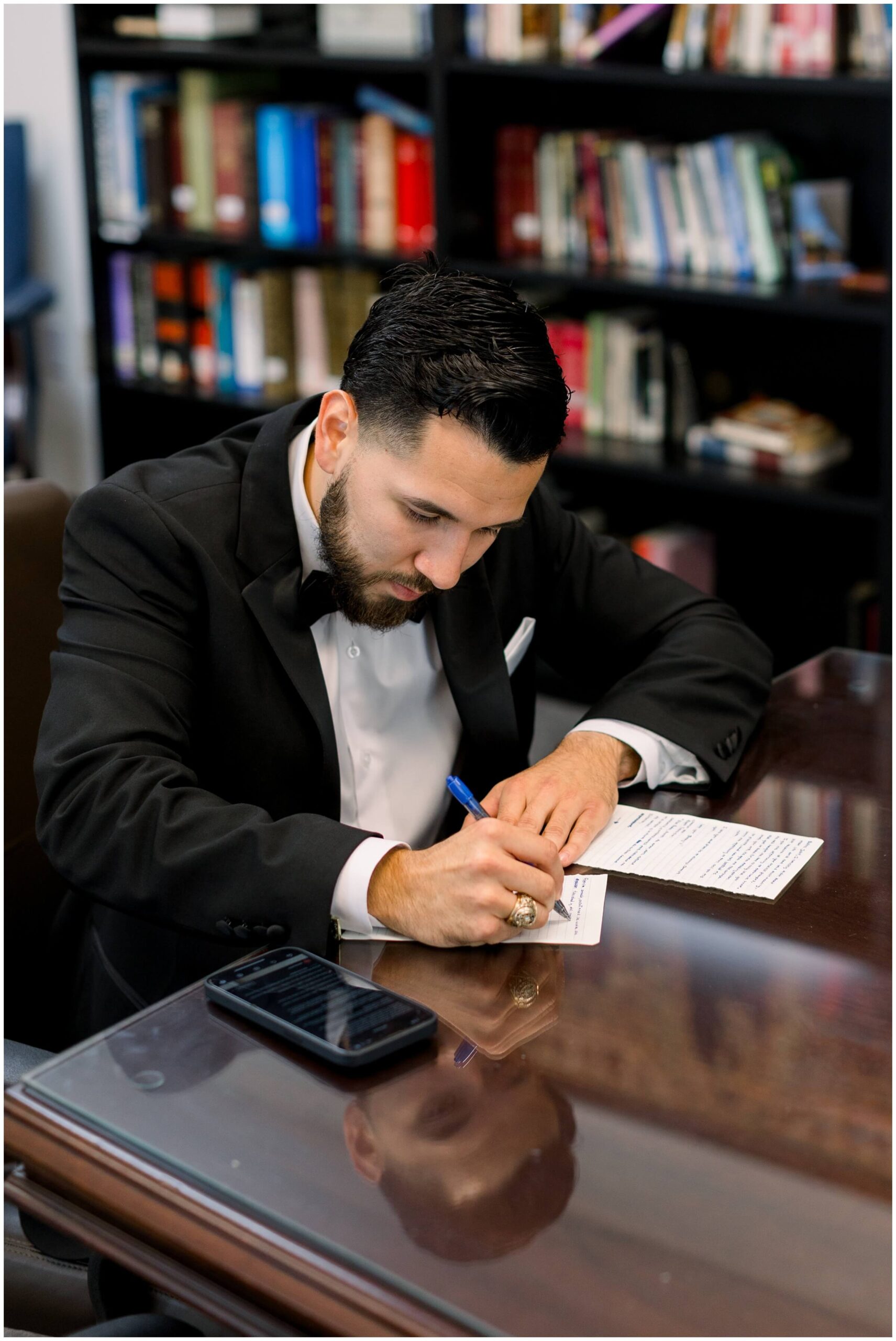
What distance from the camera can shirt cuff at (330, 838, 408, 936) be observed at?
1.17 meters

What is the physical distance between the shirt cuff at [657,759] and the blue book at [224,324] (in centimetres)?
260

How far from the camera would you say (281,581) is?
1469 millimetres

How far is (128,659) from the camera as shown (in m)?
1.35

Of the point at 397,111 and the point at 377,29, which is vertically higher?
the point at 377,29

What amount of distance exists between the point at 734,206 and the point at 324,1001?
238cm

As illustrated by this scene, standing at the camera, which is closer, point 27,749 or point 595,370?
point 27,749

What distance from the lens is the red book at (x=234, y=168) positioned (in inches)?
143

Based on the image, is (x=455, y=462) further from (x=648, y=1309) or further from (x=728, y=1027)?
(x=648, y=1309)

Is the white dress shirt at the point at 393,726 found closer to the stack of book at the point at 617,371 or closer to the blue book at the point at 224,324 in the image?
the stack of book at the point at 617,371

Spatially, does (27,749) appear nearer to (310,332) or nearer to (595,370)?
(595,370)

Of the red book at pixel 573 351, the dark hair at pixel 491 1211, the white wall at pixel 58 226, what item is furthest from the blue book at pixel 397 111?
the dark hair at pixel 491 1211

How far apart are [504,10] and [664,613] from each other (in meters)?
1.91

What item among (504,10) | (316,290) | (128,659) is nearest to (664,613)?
(128,659)

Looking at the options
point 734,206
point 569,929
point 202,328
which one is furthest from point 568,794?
point 202,328
